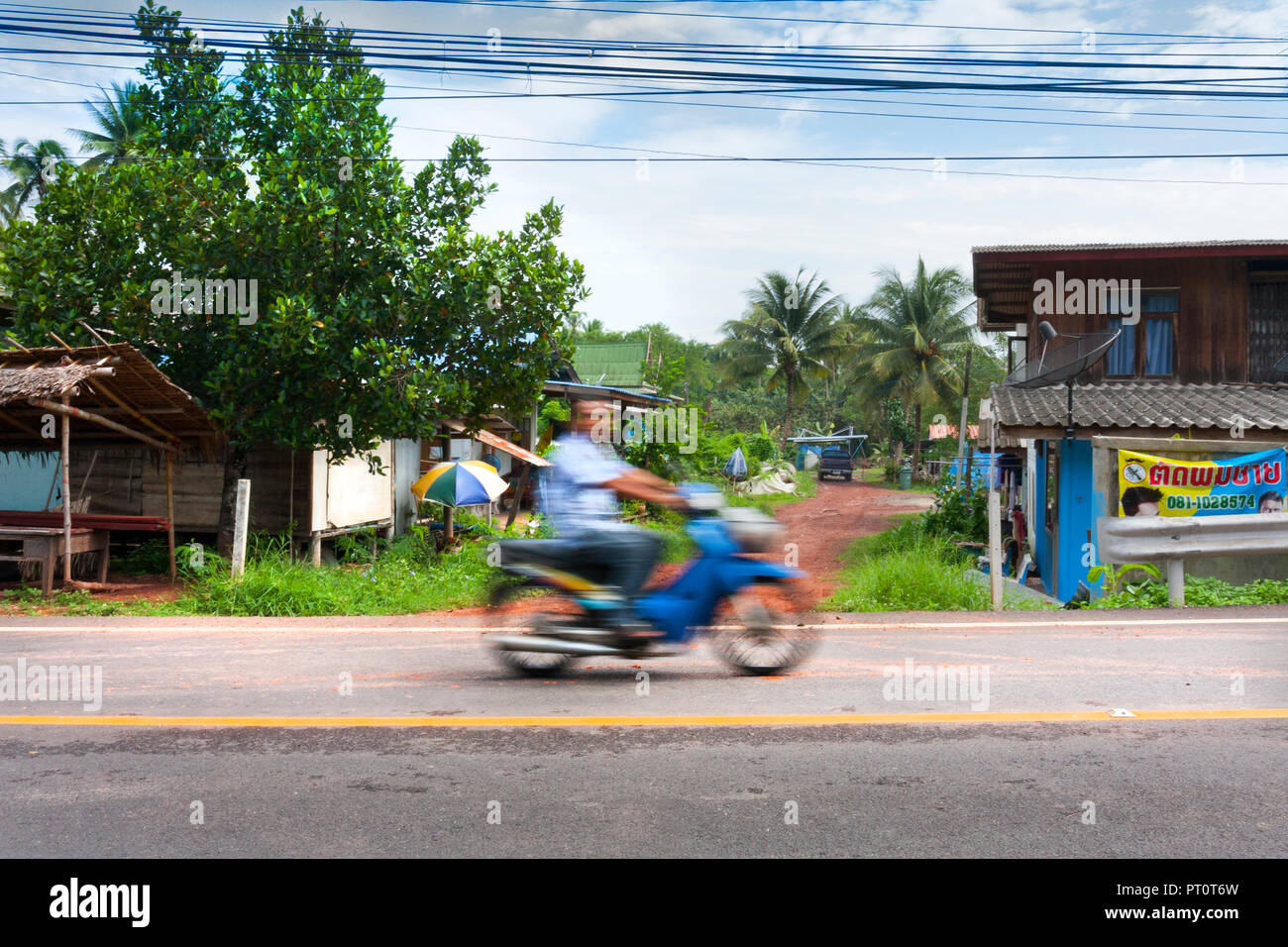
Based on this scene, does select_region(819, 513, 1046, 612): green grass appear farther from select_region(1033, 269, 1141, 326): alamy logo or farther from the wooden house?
select_region(1033, 269, 1141, 326): alamy logo

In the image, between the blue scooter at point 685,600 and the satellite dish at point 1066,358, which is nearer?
the blue scooter at point 685,600

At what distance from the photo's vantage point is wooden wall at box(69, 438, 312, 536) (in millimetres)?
16422

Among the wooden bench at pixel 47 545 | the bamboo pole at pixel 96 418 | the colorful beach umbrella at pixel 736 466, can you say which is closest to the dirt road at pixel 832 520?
the colorful beach umbrella at pixel 736 466

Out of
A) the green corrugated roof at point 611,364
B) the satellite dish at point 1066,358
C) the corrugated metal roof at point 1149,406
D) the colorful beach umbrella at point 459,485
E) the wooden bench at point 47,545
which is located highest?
the green corrugated roof at point 611,364

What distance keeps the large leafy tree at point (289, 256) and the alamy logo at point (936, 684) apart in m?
9.19

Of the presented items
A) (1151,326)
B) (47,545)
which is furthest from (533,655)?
(1151,326)

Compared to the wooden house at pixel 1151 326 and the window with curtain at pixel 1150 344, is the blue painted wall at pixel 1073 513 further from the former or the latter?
the window with curtain at pixel 1150 344

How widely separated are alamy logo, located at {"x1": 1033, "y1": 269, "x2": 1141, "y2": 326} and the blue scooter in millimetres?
13545

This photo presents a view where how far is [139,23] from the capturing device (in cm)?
1422

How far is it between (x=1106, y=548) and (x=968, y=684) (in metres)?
5.52

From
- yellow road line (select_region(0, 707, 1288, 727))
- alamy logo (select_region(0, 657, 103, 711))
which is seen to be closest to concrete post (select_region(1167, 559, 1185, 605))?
yellow road line (select_region(0, 707, 1288, 727))

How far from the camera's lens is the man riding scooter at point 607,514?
6.11m
